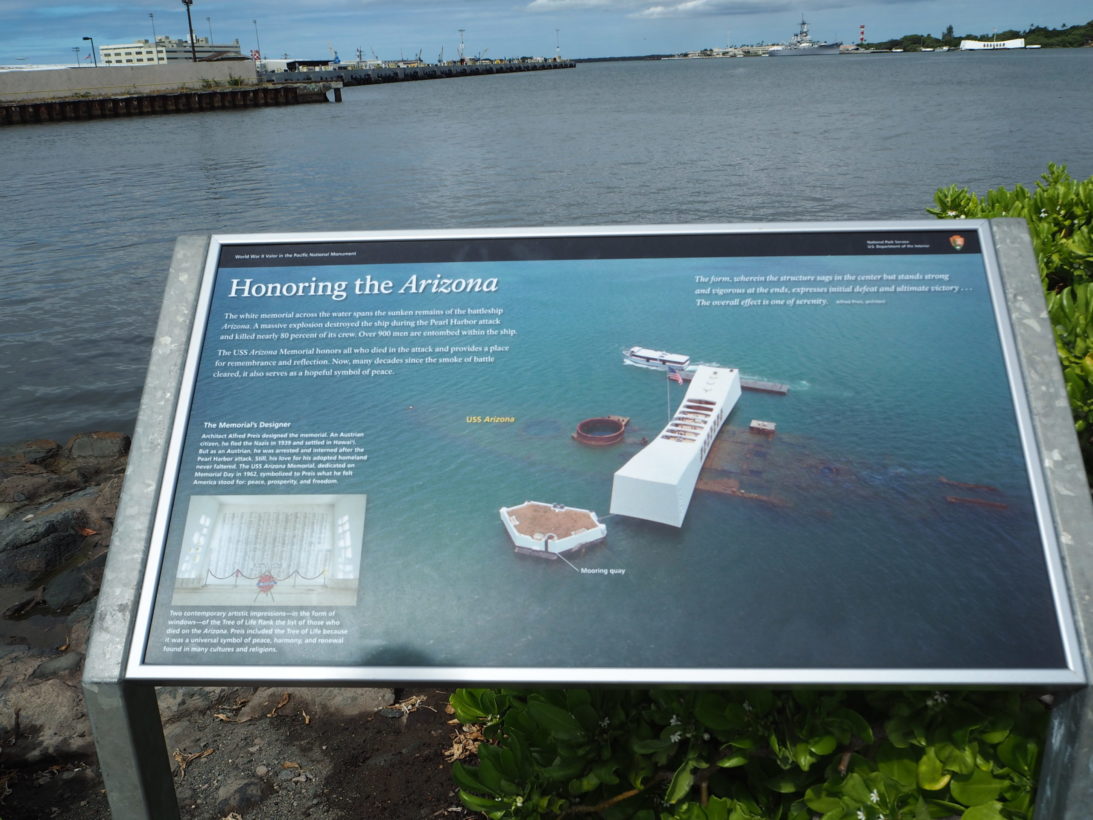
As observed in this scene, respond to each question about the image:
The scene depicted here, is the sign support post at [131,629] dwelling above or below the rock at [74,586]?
above

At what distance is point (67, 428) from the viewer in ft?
27.2

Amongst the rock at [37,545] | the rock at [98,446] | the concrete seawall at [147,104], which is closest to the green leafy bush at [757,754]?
the rock at [37,545]

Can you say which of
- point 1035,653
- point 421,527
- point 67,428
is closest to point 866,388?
point 1035,653

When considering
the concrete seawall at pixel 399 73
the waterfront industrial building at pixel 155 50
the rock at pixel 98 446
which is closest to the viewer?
the rock at pixel 98 446

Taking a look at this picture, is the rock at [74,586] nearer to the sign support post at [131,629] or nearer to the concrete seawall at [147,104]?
the sign support post at [131,629]

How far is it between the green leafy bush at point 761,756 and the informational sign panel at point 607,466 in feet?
1.17

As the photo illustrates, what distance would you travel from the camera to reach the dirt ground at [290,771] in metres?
2.67

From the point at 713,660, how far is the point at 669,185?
59.0ft

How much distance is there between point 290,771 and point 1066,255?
3.24 meters

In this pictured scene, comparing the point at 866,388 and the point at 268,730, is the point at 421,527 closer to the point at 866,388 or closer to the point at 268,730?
the point at 866,388

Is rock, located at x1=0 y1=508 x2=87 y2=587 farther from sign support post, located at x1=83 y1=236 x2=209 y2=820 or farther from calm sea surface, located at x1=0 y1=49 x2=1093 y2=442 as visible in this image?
sign support post, located at x1=83 y1=236 x2=209 y2=820

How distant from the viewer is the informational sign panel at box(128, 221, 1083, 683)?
5.78 feet

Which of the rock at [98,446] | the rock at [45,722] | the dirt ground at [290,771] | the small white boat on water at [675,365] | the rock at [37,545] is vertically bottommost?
the rock at [98,446]

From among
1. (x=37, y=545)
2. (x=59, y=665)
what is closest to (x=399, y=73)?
(x=37, y=545)
